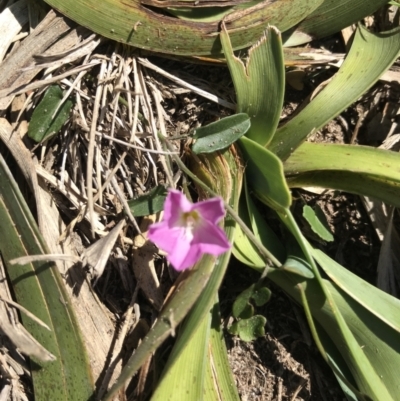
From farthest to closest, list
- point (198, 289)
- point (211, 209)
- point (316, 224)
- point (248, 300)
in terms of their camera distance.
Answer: point (316, 224)
point (248, 300)
point (198, 289)
point (211, 209)

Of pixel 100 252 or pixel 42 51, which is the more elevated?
pixel 42 51

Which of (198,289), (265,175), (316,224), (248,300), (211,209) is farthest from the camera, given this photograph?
(316,224)

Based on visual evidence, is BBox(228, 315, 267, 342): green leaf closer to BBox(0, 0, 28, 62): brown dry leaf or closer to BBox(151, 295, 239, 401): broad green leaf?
BBox(151, 295, 239, 401): broad green leaf

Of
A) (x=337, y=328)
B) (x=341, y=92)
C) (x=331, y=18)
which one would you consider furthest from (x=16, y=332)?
(x=331, y=18)

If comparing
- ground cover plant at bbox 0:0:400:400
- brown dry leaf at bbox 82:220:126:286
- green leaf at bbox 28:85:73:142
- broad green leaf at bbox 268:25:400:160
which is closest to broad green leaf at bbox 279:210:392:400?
ground cover plant at bbox 0:0:400:400

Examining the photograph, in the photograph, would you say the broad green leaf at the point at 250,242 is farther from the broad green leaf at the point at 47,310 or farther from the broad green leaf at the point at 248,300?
the broad green leaf at the point at 47,310

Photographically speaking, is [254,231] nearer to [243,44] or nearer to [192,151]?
[192,151]

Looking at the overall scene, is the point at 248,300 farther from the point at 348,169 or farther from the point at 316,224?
the point at 348,169

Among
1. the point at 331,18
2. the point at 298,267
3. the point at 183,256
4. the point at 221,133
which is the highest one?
the point at 331,18
